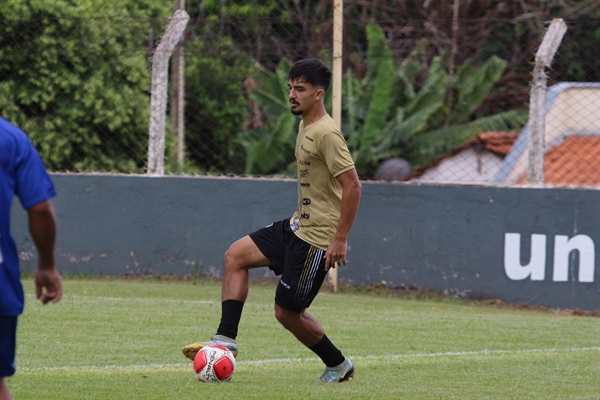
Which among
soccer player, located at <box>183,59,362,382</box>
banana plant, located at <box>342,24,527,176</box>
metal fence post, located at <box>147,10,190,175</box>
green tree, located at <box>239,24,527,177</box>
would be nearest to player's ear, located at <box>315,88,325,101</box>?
soccer player, located at <box>183,59,362,382</box>

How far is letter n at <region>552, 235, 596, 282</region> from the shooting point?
33.7ft

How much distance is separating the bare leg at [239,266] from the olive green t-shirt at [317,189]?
1.08 ft

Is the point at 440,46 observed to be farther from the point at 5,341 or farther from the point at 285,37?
the point at 5,341

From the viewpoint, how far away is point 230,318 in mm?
Result: 5828

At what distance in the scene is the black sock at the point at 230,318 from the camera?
19.0 feet

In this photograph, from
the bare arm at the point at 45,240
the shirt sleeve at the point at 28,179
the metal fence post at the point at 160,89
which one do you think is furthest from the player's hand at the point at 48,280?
the metal fence post at the point at 160,89

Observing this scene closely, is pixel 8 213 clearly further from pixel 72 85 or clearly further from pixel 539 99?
pixel 72 85

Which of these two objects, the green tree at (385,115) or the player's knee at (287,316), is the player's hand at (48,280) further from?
the green tree at (385,115)

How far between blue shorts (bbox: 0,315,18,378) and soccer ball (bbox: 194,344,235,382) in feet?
6.91

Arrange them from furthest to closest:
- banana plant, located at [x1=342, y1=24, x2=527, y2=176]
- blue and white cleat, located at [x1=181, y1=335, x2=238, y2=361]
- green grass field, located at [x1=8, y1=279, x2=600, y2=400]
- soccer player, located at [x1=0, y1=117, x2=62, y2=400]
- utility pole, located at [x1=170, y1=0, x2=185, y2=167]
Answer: banana plant, located at [x1=342, y1=24, x2=527, y2=176]
utility pole, located at [x1=170, y1=0, x2=185, y2=167]
blue and white cleat, located at [x1=181, y1=335, x2=238, y2=361]
green grass field, located at [x1=8, y1=279, x2=600, y2=400]
soccer player, located at [x1=0, y1=117, x2=62, y2=400]

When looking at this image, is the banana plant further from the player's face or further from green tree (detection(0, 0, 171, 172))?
the player's face

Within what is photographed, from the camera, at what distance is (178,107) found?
1269cm

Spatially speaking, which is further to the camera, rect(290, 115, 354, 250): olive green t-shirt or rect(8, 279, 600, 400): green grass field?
rect(290, 115, 354, 250): olive green t-shirt

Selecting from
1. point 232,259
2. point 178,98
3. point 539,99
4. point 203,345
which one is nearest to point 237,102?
point 178,98
